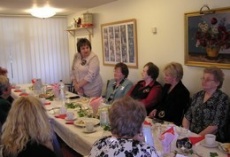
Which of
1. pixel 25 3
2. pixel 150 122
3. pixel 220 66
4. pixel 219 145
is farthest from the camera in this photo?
pixel 25 3

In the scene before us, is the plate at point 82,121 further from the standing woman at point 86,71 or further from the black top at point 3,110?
the standing woman at point 86,71

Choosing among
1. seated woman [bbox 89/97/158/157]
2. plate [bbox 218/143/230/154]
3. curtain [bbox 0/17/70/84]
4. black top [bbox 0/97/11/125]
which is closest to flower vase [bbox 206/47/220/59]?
plate [bbox 218/143/230/154]

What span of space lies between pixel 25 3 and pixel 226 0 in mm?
3124

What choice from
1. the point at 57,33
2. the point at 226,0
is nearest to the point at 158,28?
the point at 226,0

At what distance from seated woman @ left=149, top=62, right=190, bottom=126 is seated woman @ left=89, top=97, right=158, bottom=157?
150 cm

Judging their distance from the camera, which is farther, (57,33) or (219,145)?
(57,33)

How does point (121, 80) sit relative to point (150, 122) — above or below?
above

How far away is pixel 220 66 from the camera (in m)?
2.81

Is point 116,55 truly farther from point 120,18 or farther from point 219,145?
point 219,145

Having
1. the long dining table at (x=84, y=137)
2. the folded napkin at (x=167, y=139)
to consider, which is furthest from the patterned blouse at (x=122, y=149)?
the long dining table at (x=84, y=137)

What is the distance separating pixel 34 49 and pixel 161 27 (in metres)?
3.51

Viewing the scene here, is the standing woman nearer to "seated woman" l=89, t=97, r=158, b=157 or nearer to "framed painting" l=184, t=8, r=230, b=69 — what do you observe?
"framed painting" l=184, t=8, r=230, b=69

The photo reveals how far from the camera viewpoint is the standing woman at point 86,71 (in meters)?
3.82

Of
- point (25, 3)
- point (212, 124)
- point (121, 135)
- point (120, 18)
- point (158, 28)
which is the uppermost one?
point (25, 3)
